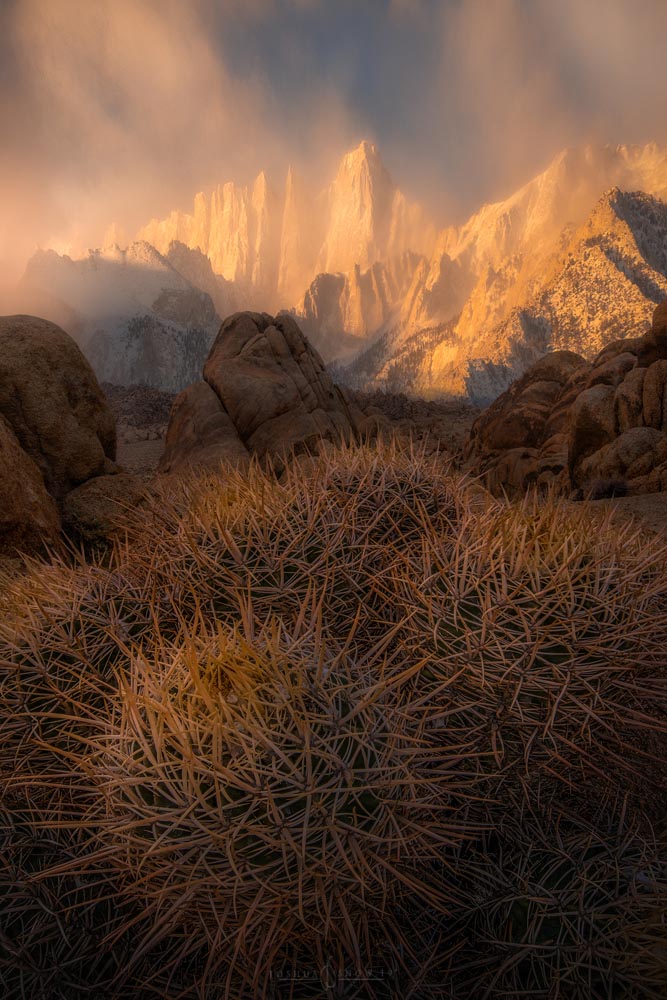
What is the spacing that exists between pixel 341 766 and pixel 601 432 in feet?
41.6

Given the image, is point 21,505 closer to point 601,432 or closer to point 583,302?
point 601,432

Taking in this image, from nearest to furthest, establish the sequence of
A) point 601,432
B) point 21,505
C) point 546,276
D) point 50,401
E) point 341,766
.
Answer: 1. point 341,766
2. point 21,505
3. point 50,401
4. point 601,432
5. point 546,276

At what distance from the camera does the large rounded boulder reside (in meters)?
5.86

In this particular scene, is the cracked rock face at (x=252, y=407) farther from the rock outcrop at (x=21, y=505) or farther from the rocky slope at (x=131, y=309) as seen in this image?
the rocky slope at (x=131, y=309)

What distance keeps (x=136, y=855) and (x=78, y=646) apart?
85 centimetres

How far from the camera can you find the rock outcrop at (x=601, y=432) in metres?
10.6

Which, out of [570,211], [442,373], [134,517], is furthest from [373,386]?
[134,517]

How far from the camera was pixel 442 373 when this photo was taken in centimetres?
5762

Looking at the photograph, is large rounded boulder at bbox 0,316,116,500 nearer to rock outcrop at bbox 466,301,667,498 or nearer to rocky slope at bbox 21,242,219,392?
rock outcrop at bbox 466,301,667,498

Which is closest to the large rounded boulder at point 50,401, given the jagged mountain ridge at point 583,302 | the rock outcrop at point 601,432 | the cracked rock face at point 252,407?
the cracked rock face at point 252,407

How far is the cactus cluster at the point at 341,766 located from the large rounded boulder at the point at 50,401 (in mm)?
4259

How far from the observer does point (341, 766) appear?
4.39 ft

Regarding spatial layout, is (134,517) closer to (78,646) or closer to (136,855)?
(78,646)

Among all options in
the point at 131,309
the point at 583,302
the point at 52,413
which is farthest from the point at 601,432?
the point at 131,309
